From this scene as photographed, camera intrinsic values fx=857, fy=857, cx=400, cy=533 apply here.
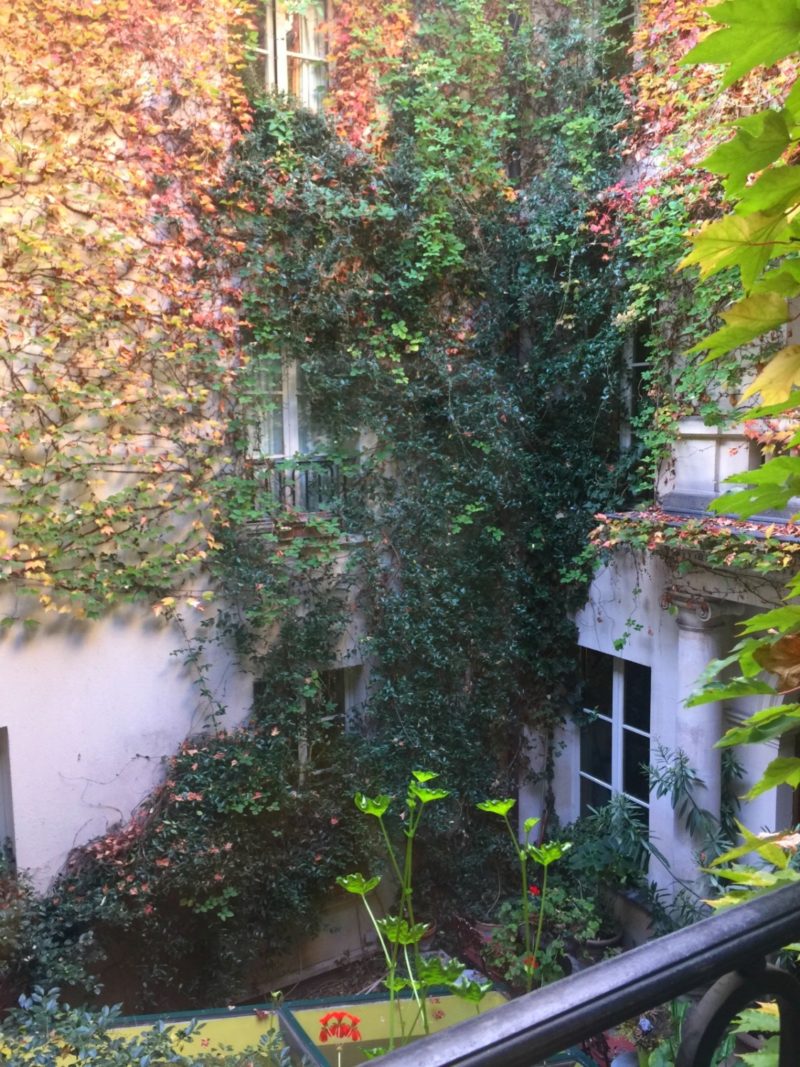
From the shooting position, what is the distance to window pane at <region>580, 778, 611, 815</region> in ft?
19.1

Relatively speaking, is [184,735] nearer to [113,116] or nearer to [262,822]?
[262,822]

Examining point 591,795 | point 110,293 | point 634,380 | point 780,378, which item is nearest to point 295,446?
point 110,293

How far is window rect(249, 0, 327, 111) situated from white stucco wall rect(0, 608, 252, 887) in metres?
3.32

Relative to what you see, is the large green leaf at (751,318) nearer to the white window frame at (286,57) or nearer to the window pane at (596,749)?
the white window frame at (286,57)

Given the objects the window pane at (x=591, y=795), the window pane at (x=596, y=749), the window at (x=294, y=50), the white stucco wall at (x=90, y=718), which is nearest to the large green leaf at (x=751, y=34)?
the white stucco wall at (x=90, y=718)

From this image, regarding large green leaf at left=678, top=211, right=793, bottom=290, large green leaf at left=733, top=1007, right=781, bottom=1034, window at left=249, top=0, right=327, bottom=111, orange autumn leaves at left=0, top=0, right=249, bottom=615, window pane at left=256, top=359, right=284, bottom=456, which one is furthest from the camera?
window pane at left=256, top=359, right=284, bottom=456

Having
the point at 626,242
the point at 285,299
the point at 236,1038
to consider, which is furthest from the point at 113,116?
the point at 236,1038

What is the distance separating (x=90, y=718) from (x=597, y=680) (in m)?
3.22

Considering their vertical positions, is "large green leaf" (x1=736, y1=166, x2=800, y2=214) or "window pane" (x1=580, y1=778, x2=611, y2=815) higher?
"large green leaf" (x1=736, y1=166, x2=800, y2=214)

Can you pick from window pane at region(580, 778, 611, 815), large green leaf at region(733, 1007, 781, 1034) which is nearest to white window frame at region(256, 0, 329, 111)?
window pane at region(580, 778, 611, 815)

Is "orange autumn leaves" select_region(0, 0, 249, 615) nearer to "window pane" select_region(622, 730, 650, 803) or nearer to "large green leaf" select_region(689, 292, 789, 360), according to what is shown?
"window pane" select_region(622, 730, 650, 803)

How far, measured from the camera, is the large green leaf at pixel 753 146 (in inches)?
26.5

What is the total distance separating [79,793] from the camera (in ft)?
15.4

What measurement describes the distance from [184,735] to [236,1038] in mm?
1868
